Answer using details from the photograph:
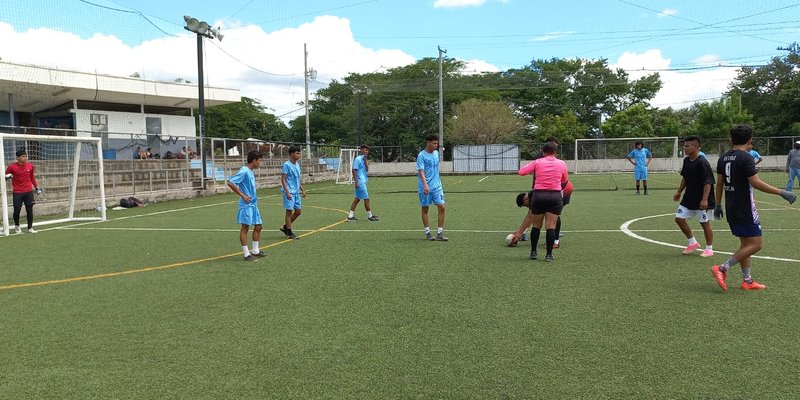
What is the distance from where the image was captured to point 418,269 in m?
7.32

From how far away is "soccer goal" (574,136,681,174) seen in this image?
138 feet

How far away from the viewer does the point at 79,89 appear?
33031 mm

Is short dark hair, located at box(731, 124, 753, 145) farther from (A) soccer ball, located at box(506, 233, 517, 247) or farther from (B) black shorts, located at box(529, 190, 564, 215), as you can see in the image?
(A) soccer ball, located at box(506, 233, 517, 247)

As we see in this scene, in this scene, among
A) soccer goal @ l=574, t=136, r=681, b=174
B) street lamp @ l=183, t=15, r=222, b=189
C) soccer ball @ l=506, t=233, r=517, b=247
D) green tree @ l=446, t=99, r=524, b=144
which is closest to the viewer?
soccer ball @ l=506, t=233, r=517, b=247

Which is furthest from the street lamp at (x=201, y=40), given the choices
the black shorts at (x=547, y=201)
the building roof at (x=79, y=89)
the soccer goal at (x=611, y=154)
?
the soccer goal at (x=611, y=154)

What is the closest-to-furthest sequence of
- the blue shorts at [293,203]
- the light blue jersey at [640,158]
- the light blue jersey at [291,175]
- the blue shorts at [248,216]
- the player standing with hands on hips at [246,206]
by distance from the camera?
the player standing with hands on hips at [246,206]
the blue shorts at [248,216]
the blue shorts at [293,203]
the light blue jersey at [291,175]
the light blue jersey at [640,158]

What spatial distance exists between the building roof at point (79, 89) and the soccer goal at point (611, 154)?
30651 millimetres

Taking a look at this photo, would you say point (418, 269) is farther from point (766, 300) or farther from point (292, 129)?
point (292, 129)

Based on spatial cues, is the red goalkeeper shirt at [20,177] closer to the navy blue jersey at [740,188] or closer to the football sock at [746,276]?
the navy blue jersey at [740,188]

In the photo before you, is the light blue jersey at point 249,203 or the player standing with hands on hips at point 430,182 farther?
the player standing with hands on hips at point 430,182

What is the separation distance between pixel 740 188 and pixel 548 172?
2.50 meters

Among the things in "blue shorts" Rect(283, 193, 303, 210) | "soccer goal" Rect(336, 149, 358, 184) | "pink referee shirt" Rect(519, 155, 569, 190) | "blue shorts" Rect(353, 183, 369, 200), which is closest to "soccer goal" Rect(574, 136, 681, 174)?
"soccer goal" Rect(336, 149, 358, 184)

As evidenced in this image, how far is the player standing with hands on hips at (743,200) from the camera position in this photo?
5738 millimetres

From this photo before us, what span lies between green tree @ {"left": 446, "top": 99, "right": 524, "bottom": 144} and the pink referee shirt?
1855 inches
